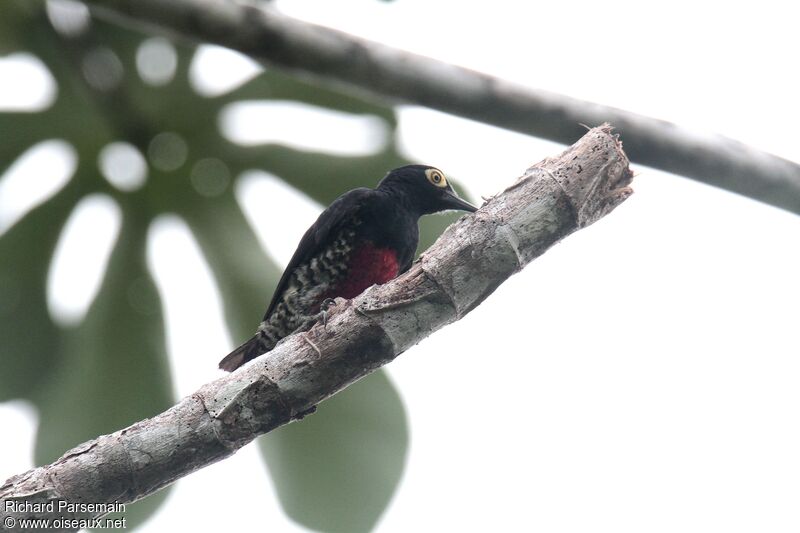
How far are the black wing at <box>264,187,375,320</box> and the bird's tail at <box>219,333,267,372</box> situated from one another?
0.14 meters

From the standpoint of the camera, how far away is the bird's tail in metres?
4.52

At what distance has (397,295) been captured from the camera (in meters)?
2.71

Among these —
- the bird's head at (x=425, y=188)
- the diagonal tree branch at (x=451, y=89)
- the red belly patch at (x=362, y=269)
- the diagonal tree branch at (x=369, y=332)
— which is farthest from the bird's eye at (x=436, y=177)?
the diagonal tree branch at (x=369, y=332)

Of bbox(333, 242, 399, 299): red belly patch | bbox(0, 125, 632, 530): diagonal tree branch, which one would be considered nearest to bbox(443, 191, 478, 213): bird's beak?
bbox(333, 242, 399, 299): red belly patch

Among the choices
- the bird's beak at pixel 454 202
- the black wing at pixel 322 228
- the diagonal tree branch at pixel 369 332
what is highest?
the bird's beak at pixel 454 202

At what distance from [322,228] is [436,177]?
0.83 meters

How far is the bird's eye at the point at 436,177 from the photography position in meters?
5.10

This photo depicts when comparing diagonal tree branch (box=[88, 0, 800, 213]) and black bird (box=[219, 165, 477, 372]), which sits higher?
black bird (box=[219, 165, 477, 372])

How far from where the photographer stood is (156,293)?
493 cm

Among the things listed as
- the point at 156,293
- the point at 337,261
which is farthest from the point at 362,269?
the point at 156,293

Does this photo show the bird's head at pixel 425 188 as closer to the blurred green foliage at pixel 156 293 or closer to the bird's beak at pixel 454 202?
the bird's beak at pixel 454 202

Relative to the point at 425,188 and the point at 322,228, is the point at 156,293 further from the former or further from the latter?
the point at 425,188

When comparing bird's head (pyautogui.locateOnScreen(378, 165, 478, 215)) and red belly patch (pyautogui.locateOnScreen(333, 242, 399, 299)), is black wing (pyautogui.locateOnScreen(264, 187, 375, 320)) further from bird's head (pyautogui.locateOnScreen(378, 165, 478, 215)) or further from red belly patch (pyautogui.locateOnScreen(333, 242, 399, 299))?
bird's head (pyautogui.locateOnScreen(378, 165, 478, 215))

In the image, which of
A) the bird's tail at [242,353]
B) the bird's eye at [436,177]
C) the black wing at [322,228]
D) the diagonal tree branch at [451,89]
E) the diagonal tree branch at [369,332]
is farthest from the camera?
the bird's eye at [436,177]
